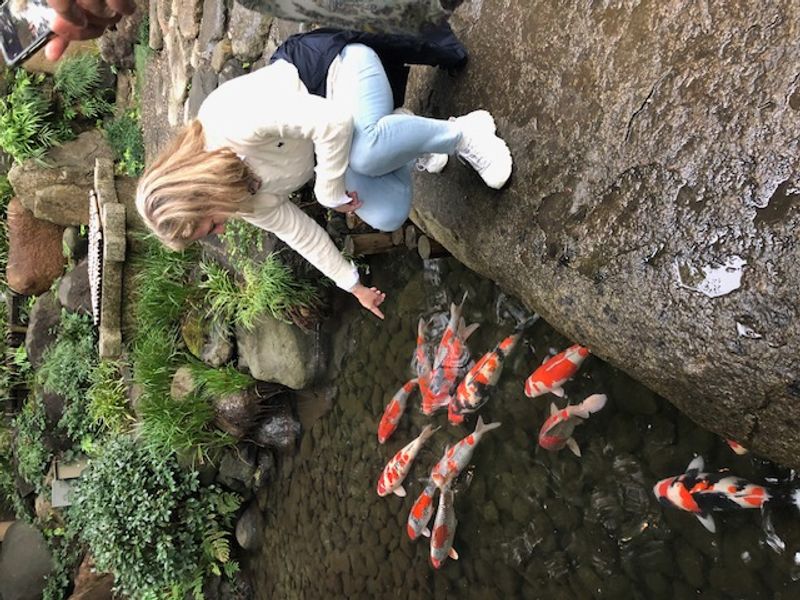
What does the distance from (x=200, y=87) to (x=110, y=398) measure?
3.55m

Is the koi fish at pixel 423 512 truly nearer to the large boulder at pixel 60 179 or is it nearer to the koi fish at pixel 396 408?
the koi fish at pixel 396 408

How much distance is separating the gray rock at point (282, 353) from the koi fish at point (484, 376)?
155 cm

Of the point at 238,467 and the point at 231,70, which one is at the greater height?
the point at 231,70

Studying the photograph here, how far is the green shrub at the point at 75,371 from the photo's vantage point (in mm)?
7633

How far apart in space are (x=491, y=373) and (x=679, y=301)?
1878mm

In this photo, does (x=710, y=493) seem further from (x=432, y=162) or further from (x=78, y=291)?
(x=78, y=291)

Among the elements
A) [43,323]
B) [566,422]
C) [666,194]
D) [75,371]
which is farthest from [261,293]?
[43,323]

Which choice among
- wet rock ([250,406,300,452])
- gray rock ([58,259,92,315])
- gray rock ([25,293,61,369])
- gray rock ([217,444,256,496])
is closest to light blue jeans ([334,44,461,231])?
wet rock ([250,406,300,452])

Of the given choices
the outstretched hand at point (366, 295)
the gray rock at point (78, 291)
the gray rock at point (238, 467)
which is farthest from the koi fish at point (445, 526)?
the gray rock at point (78, 291)

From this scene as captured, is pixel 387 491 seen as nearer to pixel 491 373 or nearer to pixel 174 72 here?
pixel 491 373

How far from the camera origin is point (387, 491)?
4.84 meters

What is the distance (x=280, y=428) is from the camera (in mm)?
5820

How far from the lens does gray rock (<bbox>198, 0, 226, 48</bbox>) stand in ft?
16.4

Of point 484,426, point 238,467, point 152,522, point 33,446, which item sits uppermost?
point 484,426
